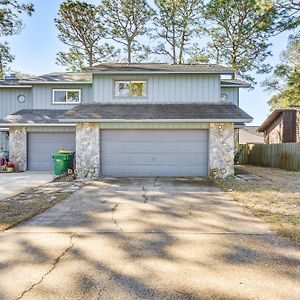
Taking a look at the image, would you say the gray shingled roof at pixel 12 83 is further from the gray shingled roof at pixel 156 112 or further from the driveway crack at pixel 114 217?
the driveway crack at pixel 114 217

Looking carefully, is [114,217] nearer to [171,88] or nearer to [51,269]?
[51,269]

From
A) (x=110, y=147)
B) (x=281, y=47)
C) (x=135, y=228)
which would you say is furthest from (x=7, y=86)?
(x=281, y=47)

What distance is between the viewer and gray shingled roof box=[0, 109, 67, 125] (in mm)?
14727

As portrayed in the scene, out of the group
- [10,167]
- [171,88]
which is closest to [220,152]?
[171,88]

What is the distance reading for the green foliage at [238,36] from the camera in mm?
24141

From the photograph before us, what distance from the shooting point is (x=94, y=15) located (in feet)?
83.4

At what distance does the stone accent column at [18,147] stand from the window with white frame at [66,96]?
272cm

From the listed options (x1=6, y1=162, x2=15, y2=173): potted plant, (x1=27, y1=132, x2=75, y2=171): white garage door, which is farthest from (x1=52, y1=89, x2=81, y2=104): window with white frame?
(x1=6, y1=162, x2=15, y2=173): potted plant

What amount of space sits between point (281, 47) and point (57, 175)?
23.0 m

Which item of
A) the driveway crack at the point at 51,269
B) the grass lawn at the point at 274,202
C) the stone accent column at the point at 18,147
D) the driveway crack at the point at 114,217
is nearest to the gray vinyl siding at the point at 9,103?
the stone accent column at the point at 18,147

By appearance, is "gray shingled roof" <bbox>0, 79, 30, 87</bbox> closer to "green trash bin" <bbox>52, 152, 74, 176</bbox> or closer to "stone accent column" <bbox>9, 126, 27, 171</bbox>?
"stone accent column" <bbox>9, 126, 27, 171</bbox>

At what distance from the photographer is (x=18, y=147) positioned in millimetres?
15328

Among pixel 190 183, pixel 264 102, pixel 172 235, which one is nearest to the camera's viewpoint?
pixel 172 235

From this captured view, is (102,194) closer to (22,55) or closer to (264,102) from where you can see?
(22,55)
